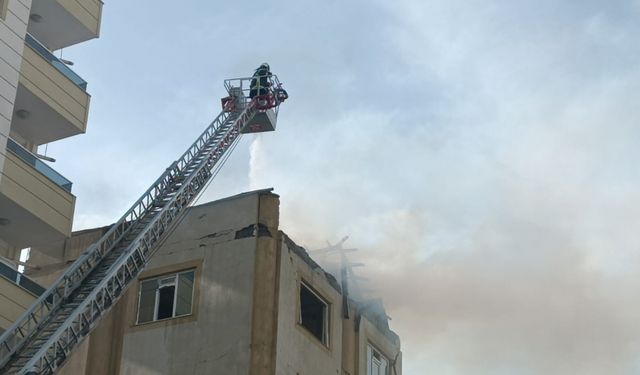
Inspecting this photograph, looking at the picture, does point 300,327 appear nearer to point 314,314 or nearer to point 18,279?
point 314,314

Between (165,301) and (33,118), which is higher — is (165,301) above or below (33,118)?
below

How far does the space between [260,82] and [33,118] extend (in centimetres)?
1081

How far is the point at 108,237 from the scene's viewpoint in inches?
1198

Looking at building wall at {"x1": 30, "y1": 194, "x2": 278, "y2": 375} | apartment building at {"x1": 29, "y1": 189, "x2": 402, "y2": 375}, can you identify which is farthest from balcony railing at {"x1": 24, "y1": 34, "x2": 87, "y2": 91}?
building wall at {"x1": 30, "y1": 194, "x2": 278, "y2": 375}

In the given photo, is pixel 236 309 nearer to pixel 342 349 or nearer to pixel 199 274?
pixel 199 274

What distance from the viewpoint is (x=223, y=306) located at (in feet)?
110

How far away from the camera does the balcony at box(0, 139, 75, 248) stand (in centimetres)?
2867

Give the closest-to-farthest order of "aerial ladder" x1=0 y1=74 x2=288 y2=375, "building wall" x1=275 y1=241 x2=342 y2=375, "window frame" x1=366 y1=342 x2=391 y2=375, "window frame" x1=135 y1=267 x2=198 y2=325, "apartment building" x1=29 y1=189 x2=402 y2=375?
"aerial ladder" x1=0 y1=74 x2=288 y2=375, "apartment building" x1=29 y1=189 x2=402 y2=375, "building wall" x1=275 y1=241 x2=342 y2=375, "window frame" x1=135 y1=267 x2=198 y2=325, "window frame" x1=366 y1=342 x2=391 y2=375

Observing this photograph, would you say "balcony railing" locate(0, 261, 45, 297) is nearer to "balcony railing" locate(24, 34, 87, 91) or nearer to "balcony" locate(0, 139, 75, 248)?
"balcony" locate(0, 139, 75, 248)

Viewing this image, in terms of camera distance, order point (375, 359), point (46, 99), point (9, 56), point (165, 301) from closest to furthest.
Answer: point (9, 56) → point (46, 99) → point (165, 301) → point (375, 359)

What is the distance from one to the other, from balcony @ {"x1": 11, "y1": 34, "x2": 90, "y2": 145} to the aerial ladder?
271 cm

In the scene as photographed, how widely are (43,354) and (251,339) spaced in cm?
796

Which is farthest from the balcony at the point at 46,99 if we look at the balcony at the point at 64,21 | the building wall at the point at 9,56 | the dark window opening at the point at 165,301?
the dark window opening at the point at 165,301

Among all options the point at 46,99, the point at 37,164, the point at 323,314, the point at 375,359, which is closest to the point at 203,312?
the point at 323,314
